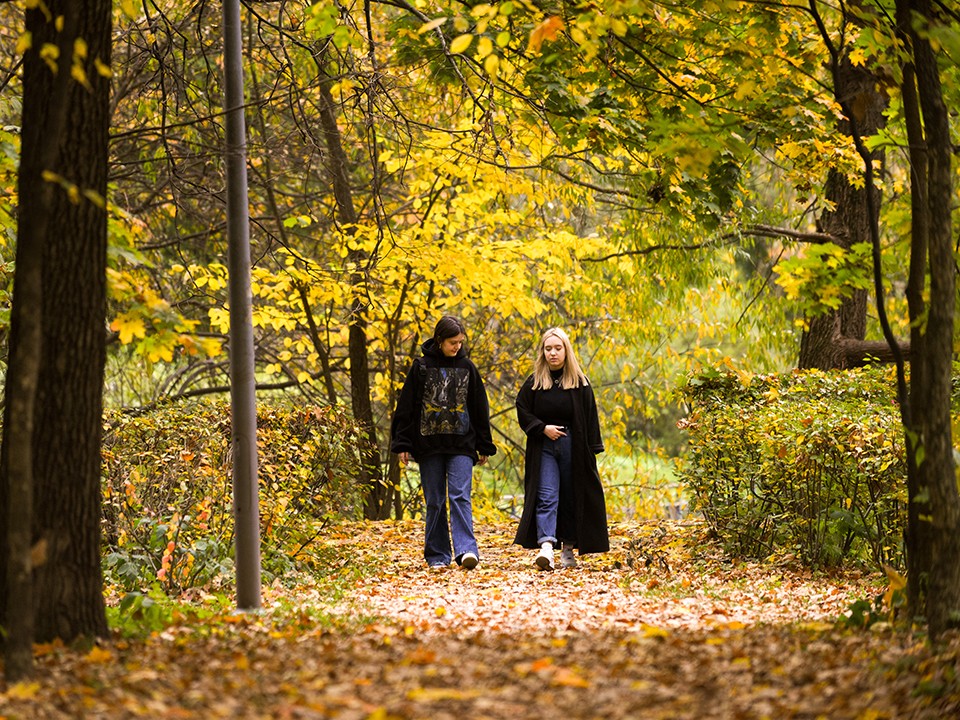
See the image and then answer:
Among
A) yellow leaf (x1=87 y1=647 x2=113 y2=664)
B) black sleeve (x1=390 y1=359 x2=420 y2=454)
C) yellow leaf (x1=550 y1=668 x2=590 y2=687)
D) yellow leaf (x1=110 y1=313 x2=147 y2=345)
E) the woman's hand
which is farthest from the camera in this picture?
the woman's hand

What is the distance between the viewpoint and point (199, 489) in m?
8.06

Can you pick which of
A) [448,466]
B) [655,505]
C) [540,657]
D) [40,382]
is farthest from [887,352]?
[40,382]

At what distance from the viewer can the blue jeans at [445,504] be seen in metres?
9.11

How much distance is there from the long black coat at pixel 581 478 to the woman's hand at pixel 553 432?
0.08 m

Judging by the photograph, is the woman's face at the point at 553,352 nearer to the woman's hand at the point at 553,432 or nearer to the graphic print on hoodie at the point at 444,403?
the woman's hand at the point at 553,432

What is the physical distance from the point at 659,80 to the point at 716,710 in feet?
18.6

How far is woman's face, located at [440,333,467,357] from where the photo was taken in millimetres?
9180

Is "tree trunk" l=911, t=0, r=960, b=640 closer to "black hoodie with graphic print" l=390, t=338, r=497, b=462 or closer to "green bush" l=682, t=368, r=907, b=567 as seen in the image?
"green bush" l=682, t=368, r=907, b=567

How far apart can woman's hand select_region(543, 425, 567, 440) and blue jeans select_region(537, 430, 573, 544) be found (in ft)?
0.40

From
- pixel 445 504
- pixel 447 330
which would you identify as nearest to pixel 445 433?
pixel 445 504

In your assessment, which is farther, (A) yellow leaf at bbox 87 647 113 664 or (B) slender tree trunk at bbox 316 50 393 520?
(B) slender tree trunk at bbox 316 50 393 520

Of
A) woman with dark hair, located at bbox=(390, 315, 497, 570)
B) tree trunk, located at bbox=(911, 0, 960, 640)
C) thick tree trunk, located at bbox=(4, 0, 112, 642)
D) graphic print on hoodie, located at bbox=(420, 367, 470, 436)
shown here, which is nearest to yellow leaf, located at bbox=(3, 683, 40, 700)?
thick tree trunk, located at bbox=(4, 0, 112, 642)

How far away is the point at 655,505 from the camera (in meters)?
15.8

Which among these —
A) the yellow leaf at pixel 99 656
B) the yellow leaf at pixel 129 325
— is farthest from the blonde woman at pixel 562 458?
the yellow leaf at pixel 99 656
